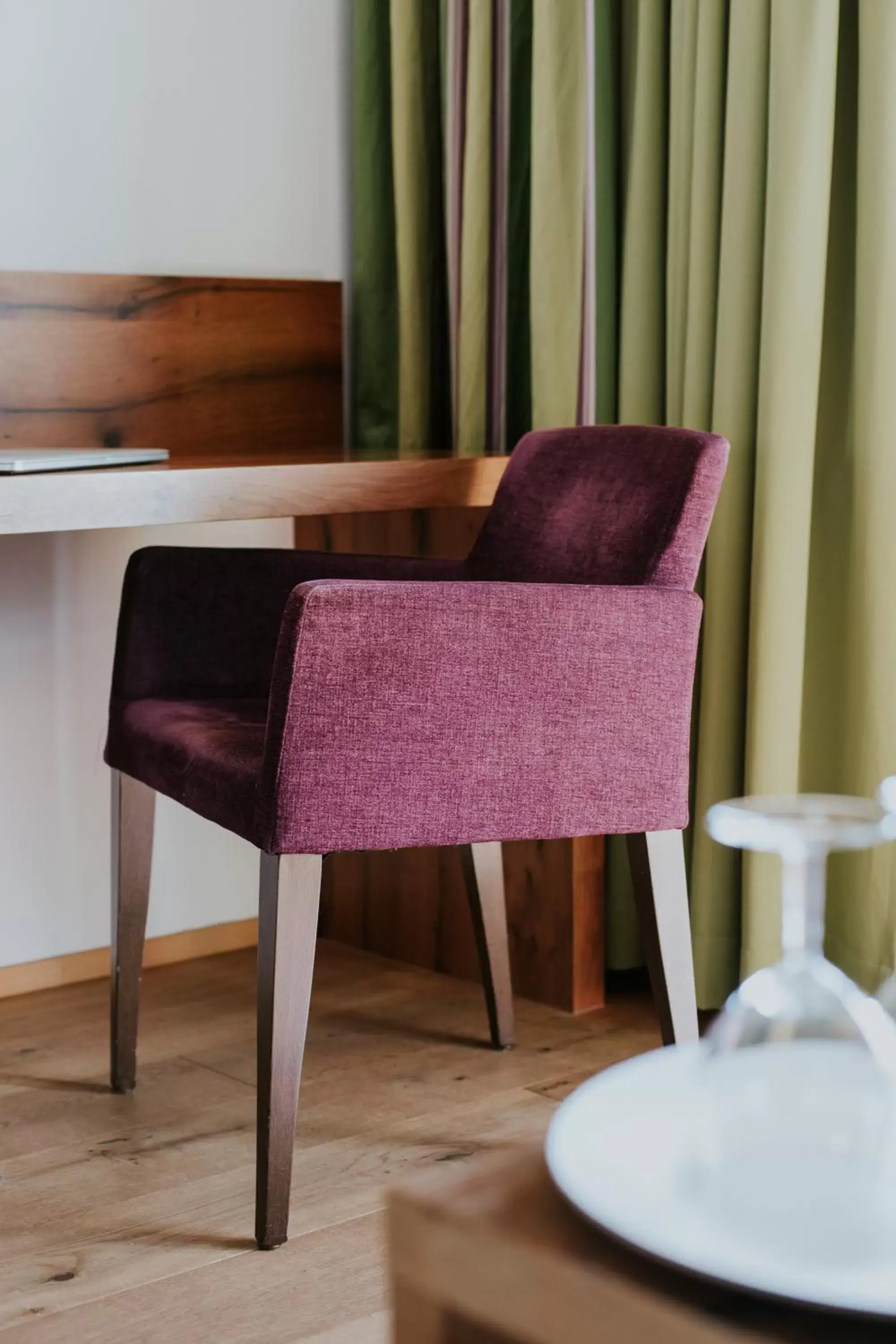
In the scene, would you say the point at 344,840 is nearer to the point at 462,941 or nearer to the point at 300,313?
the point at 462,941

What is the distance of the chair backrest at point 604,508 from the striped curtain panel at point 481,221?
0.30 metres

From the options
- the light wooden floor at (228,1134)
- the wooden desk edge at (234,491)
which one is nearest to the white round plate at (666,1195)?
the light wooden floor at (228,1134)

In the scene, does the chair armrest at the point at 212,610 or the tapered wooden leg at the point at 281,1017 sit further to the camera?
the chair armrest at the point at 212,610

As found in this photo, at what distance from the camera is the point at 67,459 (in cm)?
178

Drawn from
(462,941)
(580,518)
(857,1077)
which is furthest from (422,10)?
(857,1077)

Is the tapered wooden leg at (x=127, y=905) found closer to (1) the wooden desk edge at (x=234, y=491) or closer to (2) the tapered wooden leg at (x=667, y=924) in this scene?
(1) the wooden desk edge at (x=234, y=491)

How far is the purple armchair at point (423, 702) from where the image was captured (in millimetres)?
1583

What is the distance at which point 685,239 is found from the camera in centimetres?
218

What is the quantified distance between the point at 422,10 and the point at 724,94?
667mm

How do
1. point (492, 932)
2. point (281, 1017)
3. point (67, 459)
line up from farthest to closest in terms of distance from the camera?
point (492, 932), point (67, 459), point (281, 1017)

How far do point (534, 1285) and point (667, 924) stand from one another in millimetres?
1152

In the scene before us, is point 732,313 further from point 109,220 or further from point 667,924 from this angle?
point 109,220

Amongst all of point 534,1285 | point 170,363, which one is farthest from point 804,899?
point 170,363

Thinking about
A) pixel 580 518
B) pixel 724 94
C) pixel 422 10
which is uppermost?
pixel 422 10
